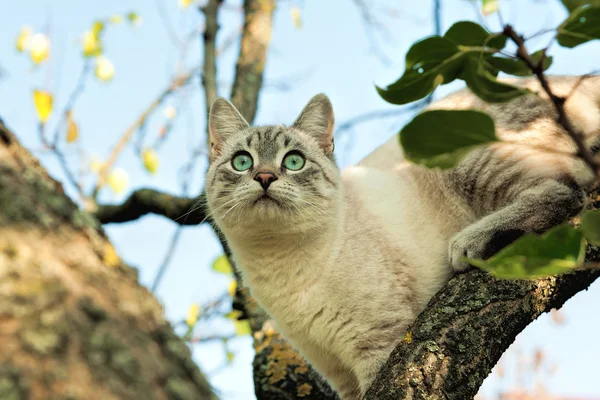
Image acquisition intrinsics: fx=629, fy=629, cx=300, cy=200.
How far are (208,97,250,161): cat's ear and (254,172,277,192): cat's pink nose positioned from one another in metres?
0.78

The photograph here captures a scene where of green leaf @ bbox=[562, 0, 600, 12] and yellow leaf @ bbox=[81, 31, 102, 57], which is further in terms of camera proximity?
yellow leaf @ bbox=[81, 31, 102, 57]

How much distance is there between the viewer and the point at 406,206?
13.5 ft

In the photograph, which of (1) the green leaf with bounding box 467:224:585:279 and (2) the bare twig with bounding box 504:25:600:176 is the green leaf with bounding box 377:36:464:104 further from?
(1) the green leaf with bounding box 467:224:585:279

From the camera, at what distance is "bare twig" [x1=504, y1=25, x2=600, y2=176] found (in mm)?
1091

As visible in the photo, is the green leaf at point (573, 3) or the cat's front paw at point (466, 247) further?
the cat's front paw at point (466, 247)

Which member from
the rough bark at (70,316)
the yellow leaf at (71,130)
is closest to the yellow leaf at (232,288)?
the yellow leaf at (71,130)

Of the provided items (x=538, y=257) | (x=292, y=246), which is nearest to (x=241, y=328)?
(x=292, y=246)

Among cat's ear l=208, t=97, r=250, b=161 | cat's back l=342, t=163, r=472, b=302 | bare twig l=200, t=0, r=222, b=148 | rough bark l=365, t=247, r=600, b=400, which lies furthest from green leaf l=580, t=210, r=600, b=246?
bare twig l=200, t=0, r=222, b=148

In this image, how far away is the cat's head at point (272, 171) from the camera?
12.1ft

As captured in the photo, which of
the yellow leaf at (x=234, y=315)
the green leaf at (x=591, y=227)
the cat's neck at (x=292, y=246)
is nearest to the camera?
the green leaf at (x=591, y=227)

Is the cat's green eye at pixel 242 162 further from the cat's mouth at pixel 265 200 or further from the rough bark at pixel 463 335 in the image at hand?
the rough bark at pixel 463 335

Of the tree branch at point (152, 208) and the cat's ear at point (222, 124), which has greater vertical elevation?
the cat's ear at point (222, 124)

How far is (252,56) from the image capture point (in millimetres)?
5707

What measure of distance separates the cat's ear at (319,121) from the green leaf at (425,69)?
2787mm
